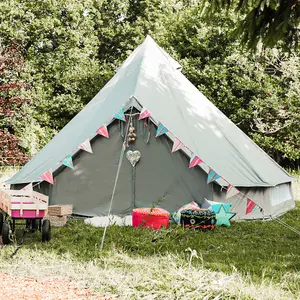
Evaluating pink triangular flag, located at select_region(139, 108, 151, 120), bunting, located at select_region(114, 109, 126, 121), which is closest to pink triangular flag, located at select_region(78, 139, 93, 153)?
bunting, located at select_region(114, 109, 126, 121)

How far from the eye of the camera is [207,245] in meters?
4.89

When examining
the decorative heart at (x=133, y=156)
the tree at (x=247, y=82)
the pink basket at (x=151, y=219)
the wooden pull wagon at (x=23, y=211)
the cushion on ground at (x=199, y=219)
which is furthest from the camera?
the tree at (x=247, y=82)

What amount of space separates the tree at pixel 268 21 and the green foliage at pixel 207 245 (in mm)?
1987

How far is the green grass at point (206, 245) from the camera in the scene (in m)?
4.07

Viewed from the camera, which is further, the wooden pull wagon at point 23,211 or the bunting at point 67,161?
the bunting at point 67,161

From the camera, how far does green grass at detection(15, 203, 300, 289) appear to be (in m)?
4.07

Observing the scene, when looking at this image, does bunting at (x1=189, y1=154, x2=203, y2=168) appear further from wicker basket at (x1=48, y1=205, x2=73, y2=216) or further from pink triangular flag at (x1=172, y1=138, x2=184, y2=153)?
wicker basket at (x1=48, y1=205, x2=73, y2=216)

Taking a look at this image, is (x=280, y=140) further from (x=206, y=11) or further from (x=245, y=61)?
(x=206, y=11)

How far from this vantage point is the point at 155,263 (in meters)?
4.00

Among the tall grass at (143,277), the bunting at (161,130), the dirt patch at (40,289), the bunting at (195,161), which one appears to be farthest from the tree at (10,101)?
the dirt patch at (40,289)

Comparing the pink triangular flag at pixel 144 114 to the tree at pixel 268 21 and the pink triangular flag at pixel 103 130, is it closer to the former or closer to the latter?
the pink triangular flag at pixel 103 130

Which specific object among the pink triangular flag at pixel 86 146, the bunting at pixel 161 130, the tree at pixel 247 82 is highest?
the tree at pixel 247 82

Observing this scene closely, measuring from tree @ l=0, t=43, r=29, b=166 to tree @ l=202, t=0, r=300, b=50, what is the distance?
8942 millimetres

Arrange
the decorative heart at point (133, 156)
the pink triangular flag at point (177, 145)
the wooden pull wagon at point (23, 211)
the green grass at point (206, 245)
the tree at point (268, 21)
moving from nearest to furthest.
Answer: the green grass at point (206, 245) < the tree at point (268, 21) < the wooden pull wagon at point (23, 211) < the pink triangular flag at point (177, 145) < the decorative heart at point (133, 156)
